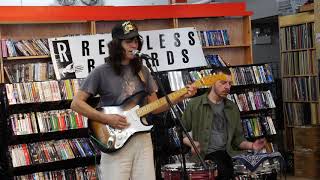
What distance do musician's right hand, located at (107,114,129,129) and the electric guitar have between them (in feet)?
0.07

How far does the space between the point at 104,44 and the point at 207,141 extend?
171cm

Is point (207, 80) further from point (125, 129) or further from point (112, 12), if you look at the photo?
point (112, 12)

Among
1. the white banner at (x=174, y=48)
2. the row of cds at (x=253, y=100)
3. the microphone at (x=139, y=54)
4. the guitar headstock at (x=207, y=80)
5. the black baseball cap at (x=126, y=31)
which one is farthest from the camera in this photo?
the row of cds at (x=253, y=100)

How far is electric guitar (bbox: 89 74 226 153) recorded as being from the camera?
3.13m

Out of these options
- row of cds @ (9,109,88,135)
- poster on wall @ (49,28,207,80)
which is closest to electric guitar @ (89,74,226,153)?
row of cds @ (9,109,88,135)

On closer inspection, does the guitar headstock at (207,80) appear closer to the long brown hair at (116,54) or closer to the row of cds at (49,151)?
the long brown hair at (116,54)

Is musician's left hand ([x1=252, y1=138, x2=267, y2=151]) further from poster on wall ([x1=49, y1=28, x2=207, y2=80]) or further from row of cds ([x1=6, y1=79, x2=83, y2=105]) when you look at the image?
row of cds ([x1=6, y1=79, x2=83, y2=105])

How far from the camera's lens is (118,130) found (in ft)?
10.5

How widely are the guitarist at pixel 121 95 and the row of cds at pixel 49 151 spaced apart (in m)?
1.90

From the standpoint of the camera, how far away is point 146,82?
129 inches

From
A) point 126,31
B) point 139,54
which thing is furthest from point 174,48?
point 139,54

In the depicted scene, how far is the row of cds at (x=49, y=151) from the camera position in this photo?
189 inches

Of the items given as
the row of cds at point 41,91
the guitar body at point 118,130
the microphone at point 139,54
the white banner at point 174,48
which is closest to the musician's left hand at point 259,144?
the guitar body at point 118,130

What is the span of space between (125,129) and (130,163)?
0.74 ft
